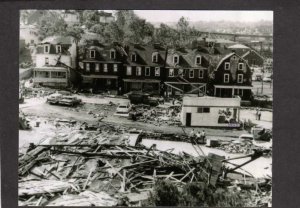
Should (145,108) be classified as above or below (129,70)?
below

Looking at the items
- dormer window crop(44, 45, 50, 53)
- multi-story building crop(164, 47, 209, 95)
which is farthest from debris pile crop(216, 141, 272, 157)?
dormer window crop(44, 45, 50, 53)

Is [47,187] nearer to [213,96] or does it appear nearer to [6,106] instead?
[6,106]

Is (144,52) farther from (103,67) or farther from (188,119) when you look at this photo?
(188,119)

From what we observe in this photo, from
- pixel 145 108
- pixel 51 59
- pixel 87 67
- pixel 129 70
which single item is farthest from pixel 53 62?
pixel 145 108

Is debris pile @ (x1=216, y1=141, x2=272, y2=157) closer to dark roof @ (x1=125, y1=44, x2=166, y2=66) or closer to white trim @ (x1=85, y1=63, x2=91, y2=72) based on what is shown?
dark roof @ (x1=125, y1=44, x2=166, y2=66)

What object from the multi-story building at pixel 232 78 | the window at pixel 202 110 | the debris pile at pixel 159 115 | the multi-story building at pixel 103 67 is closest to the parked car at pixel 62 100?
the multi-story building at pixel 103 67
